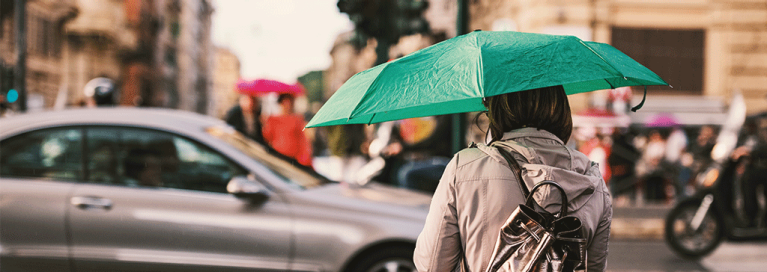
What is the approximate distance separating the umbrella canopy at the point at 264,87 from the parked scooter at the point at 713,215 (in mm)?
4832

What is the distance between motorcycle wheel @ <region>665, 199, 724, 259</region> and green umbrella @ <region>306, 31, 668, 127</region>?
16.5 ft

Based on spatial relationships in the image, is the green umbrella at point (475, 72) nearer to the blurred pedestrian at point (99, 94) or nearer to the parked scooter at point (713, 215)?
the blurred pedestrian at point (99, 94)

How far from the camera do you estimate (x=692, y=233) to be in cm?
625

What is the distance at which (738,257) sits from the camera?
637cm

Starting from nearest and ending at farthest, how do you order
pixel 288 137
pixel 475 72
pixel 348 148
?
pixel 475 72, pixel 288 137, pixel 348 148

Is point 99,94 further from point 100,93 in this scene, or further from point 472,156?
point 472,156

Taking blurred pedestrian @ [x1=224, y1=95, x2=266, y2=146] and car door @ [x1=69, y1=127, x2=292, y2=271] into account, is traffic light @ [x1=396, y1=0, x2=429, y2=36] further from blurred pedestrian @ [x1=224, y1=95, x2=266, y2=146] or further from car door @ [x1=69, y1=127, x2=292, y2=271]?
car door @ [x1=69, y1=127, x2=292, y2=271]

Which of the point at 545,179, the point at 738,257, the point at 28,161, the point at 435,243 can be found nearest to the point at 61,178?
the point at 28,161

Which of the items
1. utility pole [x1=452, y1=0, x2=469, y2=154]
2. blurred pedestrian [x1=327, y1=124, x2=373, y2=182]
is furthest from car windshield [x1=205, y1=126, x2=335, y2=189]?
blurred pedestrian [x1=327, y1=124, x2=373, y2=182]

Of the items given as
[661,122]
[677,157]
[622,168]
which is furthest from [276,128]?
[661,122]

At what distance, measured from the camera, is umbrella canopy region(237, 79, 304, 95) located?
763 cm

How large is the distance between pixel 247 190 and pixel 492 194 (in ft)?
7.96

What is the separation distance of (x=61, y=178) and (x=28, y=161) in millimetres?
259

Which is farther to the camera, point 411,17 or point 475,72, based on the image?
point 411,17
